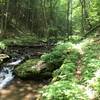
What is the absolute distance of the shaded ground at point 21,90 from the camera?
9380mm

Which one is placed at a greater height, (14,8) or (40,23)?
(14,8)

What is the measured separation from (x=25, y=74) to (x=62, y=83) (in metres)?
4.53

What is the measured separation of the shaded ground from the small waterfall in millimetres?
395

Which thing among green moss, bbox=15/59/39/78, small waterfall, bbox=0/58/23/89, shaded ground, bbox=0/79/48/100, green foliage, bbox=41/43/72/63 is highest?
green foliage, bbox=41/43/72/63

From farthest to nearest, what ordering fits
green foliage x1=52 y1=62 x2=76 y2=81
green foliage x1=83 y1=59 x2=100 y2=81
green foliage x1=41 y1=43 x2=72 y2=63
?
1. green foliage x1=41 y1=43 x2=72 y2=63
2. green foliage x1=52 y1=62 x2=76 y2=81
3. green foliage x1=83 y1=59 x2=100 y2=81

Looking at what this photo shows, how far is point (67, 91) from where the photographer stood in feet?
22.2

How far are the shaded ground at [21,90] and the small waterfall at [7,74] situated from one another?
395 millimetres

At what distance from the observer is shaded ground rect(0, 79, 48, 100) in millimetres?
9380

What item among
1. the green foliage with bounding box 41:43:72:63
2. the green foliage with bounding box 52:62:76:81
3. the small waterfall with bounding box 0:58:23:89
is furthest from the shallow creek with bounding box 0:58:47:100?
the green foliage with bounding box 41:43:72:63

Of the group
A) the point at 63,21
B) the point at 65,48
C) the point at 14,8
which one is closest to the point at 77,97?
the point at 65,48

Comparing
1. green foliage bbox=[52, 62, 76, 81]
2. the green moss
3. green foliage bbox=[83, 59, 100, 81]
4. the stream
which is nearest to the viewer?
green foliage bbox=[83, 59, 100, 81]

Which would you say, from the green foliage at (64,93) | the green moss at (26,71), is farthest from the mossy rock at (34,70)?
the green foliage at (64,93)

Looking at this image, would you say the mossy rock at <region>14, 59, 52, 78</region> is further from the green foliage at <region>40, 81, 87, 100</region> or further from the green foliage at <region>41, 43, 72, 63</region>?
the green foliage at <region>40, 81, 87, 100</region>

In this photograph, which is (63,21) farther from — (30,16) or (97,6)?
(97,6)
